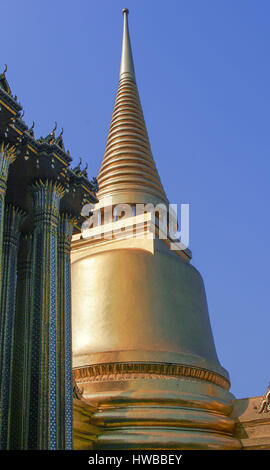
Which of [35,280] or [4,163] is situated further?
[35,280]

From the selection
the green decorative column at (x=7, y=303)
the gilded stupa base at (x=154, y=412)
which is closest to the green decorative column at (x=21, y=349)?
the green decorative column at (x=7, y=303)

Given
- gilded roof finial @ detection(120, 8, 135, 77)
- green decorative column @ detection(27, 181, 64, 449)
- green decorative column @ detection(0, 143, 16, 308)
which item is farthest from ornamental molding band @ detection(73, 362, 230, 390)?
gilded roof finial @ detection(120, 8, 135, 77)

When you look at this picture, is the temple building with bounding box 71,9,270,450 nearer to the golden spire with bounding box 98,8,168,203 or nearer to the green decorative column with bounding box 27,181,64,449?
the golden spire with bounding box 98,8,168,203

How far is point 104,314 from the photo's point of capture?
13969 millimetres

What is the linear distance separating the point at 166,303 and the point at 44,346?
6.72 meters

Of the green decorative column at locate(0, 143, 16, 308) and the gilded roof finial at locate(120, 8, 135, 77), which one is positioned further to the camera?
the gilded roof finial at locate(120, 8, 135, 77)

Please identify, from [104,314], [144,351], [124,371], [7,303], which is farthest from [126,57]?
[7,303]

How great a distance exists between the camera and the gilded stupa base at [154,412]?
11.8 metres

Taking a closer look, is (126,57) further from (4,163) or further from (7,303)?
(7,303)

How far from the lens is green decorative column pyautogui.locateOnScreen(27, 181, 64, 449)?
770 centimetres

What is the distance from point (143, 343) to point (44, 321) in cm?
543

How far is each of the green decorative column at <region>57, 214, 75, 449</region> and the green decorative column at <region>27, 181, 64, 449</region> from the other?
0.57ft
